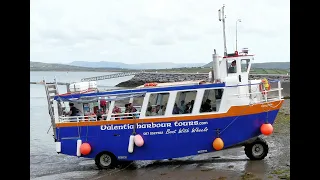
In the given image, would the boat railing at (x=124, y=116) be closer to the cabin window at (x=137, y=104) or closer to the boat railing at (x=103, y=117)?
the boat railing at (x=103, y=117)

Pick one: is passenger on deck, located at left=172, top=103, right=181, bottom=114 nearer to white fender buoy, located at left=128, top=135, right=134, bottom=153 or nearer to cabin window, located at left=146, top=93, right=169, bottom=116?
cabin window, located at left=146, top=93, right=169, bottom=116

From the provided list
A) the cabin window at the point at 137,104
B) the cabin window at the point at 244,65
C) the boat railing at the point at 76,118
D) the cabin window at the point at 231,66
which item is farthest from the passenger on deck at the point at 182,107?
the boat railing at the point at 76,118

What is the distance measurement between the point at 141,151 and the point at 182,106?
1989mm

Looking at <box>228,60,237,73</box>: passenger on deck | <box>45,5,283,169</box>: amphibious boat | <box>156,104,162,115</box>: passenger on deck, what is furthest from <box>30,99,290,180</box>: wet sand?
<box>228,60,237,73</box>: passenger on deck

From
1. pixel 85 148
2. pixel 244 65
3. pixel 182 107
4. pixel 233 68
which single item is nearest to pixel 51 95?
pixel 85 148

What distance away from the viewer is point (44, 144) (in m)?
18.9

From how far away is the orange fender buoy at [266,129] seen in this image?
1165 centimetres

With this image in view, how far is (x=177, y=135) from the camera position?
11.9 m

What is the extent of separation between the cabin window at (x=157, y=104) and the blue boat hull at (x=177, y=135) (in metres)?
0.39

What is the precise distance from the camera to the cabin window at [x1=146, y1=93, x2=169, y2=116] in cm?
1212
